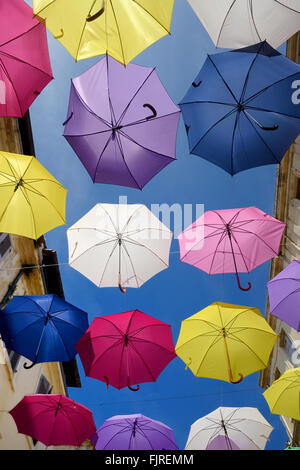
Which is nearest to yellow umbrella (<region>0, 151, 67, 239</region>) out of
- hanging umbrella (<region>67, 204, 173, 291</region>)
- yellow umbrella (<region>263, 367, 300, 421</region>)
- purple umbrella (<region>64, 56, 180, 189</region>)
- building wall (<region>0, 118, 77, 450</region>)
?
purple umbrella (<region>64, 56, 180, 189</region>)

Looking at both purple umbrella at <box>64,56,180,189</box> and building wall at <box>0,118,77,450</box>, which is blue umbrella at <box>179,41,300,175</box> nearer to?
purple umbrella at <box>64,56,180,189</box>

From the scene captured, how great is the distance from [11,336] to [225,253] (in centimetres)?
593

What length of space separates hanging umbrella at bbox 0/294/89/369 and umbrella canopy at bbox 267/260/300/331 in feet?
15.9

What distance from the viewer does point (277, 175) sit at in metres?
13.9

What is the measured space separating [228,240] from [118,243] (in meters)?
2.85

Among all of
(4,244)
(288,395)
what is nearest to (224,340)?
(288,395)

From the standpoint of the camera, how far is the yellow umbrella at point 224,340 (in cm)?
869

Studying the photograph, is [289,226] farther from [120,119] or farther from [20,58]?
[20,58]

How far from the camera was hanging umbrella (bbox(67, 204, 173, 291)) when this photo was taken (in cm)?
916

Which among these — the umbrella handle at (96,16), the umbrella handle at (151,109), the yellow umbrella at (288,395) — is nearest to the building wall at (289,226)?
the yellow umbrella at (288,395)

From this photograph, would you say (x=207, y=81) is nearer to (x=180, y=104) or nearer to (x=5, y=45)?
(x=180, y=104)

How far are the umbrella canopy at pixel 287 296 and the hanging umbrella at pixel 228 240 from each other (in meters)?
0.68

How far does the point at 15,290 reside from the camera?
12.5 metres
